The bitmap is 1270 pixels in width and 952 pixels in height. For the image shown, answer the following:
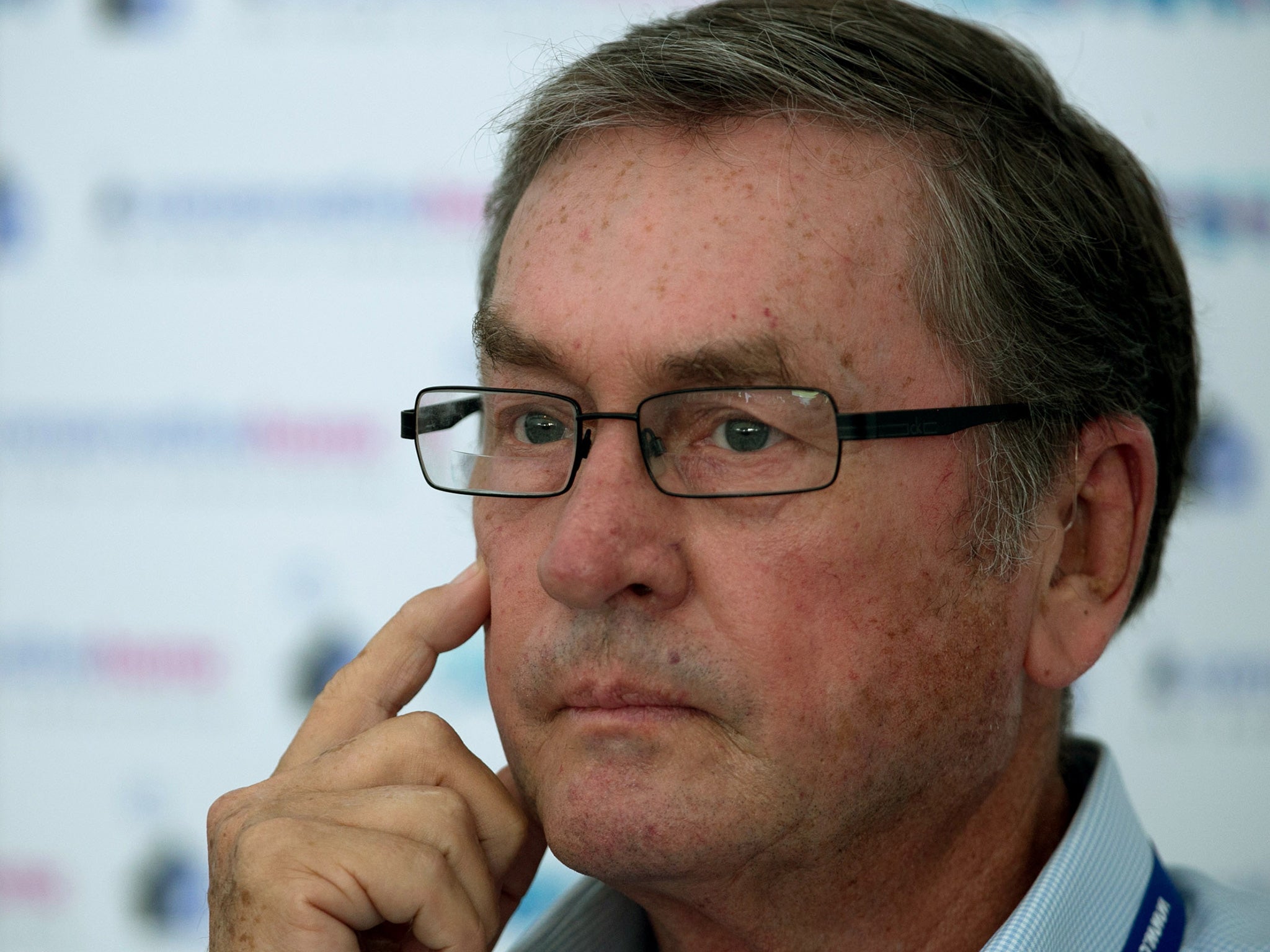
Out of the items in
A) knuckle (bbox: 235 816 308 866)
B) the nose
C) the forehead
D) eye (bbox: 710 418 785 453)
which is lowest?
knuckle (bbox: 235 816 308 866)

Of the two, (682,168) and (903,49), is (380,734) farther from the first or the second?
(903,49)

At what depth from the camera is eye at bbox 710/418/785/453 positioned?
4.73 ft

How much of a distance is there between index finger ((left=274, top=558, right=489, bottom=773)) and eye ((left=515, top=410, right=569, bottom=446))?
0.23m

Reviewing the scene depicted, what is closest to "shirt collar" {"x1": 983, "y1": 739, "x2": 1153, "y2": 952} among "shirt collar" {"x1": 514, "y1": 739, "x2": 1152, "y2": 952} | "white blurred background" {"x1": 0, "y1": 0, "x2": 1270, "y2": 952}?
"shirt collar" {"x1": 514, "y1": 739, "x2": 1152, "y2": 952}

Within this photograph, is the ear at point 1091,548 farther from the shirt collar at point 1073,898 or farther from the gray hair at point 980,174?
the shirt collar at point 1073,898

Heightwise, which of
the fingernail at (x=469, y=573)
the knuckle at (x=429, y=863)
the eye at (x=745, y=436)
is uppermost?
the eye at (x=745, y=436)

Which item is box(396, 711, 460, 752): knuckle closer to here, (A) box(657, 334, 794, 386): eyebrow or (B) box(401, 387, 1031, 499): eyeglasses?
(B) box(401, 387, 1031, 499): eyeglasses

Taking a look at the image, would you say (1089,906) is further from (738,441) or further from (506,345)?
(506,345)

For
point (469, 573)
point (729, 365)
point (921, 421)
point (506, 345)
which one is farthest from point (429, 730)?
point (921, 421)

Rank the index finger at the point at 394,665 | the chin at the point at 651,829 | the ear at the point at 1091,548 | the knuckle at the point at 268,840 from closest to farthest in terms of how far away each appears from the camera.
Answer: the chin at the point at 651,829 → the knuckle at the point at 268,840 → the ear at the point at 1091,548 → the index finger at the point at 394,665

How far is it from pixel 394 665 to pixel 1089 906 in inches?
41.4

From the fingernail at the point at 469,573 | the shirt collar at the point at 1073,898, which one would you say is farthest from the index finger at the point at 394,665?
the shirt collar at the point at 1073,898

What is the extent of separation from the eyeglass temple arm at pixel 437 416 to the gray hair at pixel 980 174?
16 cm

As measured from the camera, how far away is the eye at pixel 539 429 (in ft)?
5.27
